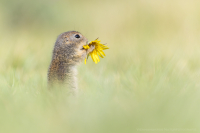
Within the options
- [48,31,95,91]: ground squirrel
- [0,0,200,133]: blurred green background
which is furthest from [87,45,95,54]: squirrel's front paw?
[0,0,200,133]: blurred green background

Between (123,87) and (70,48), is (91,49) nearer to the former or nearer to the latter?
(70,48)

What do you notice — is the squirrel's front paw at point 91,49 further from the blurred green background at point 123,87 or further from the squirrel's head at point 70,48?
the blurred green background at point 123,87

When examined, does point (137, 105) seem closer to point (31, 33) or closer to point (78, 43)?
point (78, 43)

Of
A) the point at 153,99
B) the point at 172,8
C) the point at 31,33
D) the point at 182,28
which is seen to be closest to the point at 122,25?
the point at 172,8

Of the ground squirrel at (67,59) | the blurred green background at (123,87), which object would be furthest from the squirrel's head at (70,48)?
the blurred green background at (123,87)

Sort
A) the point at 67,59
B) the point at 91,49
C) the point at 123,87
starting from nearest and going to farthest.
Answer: the point at 123,87 → the point at 67,59 → the point at 91,49

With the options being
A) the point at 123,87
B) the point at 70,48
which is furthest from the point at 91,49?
the point at 123,87
